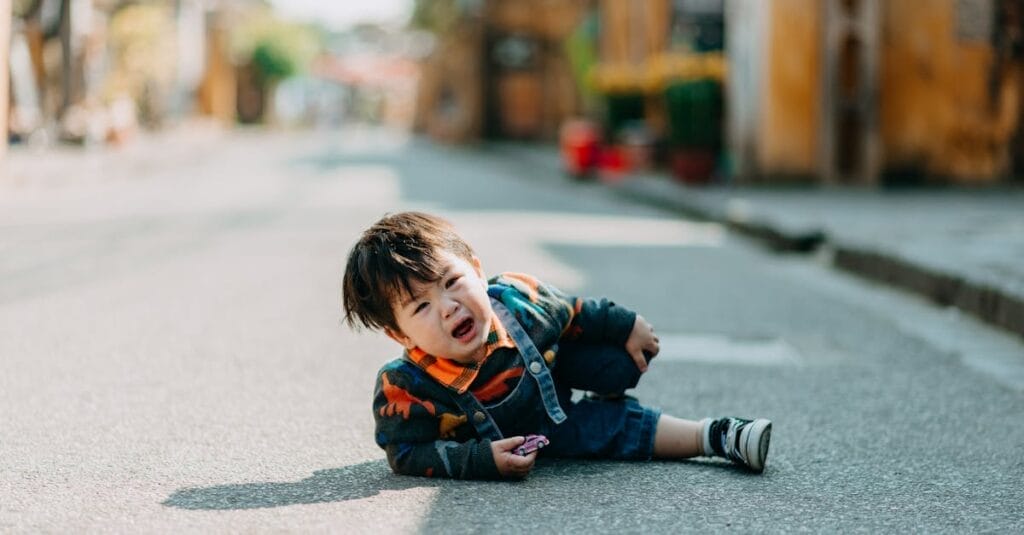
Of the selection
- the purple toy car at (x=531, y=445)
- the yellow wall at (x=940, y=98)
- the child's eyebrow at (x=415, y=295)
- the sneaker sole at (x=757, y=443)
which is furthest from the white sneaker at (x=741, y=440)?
the yellow wall at (x=940, y=98)

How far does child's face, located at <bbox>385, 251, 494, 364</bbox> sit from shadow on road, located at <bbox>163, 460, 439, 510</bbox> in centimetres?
33

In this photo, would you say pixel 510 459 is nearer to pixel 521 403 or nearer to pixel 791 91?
pixel 521 403

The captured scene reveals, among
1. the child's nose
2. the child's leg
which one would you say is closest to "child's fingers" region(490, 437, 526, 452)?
the child's nose

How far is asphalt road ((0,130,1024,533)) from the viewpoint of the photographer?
3.01m

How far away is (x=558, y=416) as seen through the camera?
3.45 m

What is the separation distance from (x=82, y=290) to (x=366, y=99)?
389ft

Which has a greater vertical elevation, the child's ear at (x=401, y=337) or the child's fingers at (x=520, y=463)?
the child's ear at (x=401, y=337)

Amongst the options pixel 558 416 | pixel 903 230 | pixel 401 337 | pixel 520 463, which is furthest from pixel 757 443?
pixel 903 230

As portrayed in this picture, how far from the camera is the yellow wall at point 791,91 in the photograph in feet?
48.5

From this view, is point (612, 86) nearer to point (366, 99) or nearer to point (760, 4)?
point (760, 4)

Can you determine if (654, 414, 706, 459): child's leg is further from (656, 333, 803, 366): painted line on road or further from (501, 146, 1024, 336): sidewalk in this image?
(501, 146, 1024, 336): sidewalk

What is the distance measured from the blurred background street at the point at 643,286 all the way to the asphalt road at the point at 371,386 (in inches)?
0.6

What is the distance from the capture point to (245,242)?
9.70 m

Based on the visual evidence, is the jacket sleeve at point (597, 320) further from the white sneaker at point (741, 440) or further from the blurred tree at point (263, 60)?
the blurred tree at point (263, 60)
